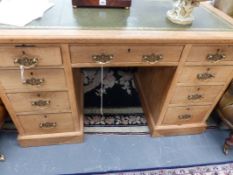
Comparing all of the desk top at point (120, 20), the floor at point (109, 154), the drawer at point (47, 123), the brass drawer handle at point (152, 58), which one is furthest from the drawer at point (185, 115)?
the drawer at point (47, 123)

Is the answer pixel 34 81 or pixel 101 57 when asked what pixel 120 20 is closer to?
pixel 101 57

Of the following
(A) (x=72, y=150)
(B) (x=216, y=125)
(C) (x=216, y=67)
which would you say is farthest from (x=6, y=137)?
(B) (x=216, y=125)

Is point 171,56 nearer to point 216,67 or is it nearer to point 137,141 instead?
point 216,67

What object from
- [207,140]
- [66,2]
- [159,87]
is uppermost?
[66,2]

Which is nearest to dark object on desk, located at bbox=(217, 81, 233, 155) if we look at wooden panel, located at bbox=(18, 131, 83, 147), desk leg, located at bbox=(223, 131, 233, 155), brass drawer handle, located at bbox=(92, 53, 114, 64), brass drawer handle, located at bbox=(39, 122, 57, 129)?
desk leg, located at bbox=(223, 131, 233, 155)

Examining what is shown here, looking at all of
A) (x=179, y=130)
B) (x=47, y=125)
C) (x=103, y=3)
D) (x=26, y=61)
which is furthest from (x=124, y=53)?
(x=179, y=130)

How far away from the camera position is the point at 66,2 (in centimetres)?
108

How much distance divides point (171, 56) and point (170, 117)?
1.55 feet

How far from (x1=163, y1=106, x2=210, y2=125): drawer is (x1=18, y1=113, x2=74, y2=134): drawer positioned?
60cm

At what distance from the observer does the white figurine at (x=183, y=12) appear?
36.7 inches

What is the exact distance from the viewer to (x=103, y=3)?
1011 millimetres

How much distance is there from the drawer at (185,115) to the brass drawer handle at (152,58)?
0.39 meters

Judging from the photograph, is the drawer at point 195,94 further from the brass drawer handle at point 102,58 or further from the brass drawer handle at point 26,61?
the brass drawer handle at point 26,61

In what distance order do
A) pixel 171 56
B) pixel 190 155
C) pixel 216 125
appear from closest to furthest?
pixel 171 56
pixel 190 155
pixel 216 125
